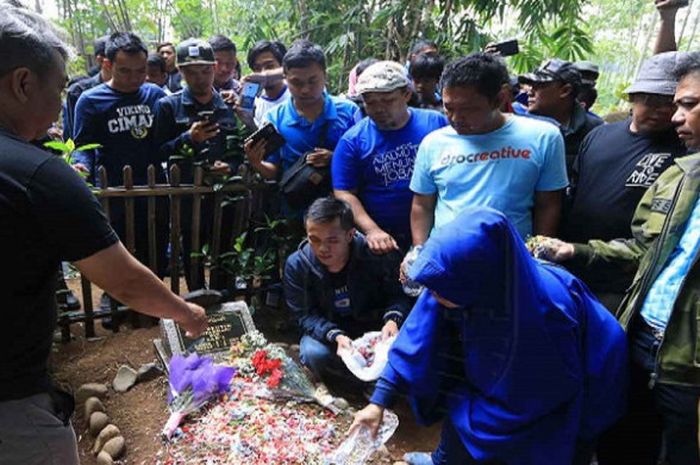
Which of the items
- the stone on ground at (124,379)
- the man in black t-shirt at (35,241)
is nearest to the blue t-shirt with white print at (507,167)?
the man in black t-shirt at (35,241)

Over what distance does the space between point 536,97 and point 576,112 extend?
28 centimetres

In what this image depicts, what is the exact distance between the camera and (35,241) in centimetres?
139

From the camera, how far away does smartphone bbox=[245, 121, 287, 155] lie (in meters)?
3.60

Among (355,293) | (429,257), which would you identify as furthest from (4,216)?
(355,293)

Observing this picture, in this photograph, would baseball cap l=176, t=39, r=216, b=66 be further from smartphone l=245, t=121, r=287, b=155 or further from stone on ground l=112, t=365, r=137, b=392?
stone on ground l=112, t=365, r=137, b=392

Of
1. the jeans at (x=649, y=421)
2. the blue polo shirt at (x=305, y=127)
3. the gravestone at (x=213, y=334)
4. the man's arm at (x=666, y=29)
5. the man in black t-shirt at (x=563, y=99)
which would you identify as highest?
the man's arm at (x=666, y=29)

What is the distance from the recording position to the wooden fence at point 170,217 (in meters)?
3.69

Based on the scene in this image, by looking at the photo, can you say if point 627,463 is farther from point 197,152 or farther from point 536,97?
point 197,152

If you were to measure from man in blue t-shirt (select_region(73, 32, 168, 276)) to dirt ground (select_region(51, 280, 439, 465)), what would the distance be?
0.64 metres

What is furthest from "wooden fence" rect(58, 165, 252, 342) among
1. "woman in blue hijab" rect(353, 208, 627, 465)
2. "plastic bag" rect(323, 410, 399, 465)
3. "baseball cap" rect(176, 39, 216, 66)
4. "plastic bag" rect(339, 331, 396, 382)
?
"woman in blue hijab" rect(353, 208, 627, 465)

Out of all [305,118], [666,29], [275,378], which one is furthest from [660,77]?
[275,378]

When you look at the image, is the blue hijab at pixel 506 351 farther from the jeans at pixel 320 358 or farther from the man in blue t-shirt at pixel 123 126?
A: the man in blue t-shirt at pixel 123 126

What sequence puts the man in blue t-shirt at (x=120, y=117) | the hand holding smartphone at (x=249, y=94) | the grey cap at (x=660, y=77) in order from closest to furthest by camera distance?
1. the grey cap at (x=660, y=77)
2. the man in blue t-shirt at (x=120, y=117)
3. the hand holding smartphone at (x=249, y=94)

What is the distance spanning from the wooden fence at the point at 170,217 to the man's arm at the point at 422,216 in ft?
5.15
